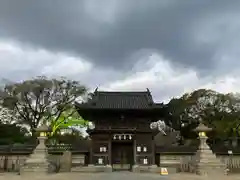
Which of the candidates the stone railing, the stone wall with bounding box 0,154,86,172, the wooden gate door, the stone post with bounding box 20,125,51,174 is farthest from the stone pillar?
the stone railing

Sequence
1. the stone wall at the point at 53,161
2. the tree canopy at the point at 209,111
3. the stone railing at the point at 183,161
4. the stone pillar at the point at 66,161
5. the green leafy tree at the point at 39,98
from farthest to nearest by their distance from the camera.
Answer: the tree canopy at the point at 209,111 → the green leafy tree at the point at 39,98 → the stone railing at the point at 183,161 → the stone pillar at the point at 66,161 → the stone wall at the point at 53,161

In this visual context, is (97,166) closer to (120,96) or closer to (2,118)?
(120,96)

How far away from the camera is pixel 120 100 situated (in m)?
34.5

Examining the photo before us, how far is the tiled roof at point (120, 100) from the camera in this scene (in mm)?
32188

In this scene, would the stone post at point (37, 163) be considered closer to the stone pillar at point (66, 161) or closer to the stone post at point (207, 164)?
the stone pillar at point (66, 161)

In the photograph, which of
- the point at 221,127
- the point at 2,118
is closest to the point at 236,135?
the point at 221,127

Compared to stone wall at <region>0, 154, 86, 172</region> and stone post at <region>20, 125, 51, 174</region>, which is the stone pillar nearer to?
stone wall at <region>0, 154, 86, 172</region>

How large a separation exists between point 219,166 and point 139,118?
11.0 m

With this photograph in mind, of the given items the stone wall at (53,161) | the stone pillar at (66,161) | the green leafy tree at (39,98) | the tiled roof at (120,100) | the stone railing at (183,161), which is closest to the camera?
the stone wall at (53,161)

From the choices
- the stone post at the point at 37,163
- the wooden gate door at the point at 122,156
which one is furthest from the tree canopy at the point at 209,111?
the stone post at the point at 37,163

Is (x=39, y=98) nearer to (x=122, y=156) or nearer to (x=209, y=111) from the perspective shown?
(x=122, y=156)

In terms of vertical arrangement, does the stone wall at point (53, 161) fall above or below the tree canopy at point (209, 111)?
below

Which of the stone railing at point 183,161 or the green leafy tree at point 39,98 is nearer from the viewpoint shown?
the stone railing at point 183,161

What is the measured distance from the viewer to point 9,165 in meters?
31.4
